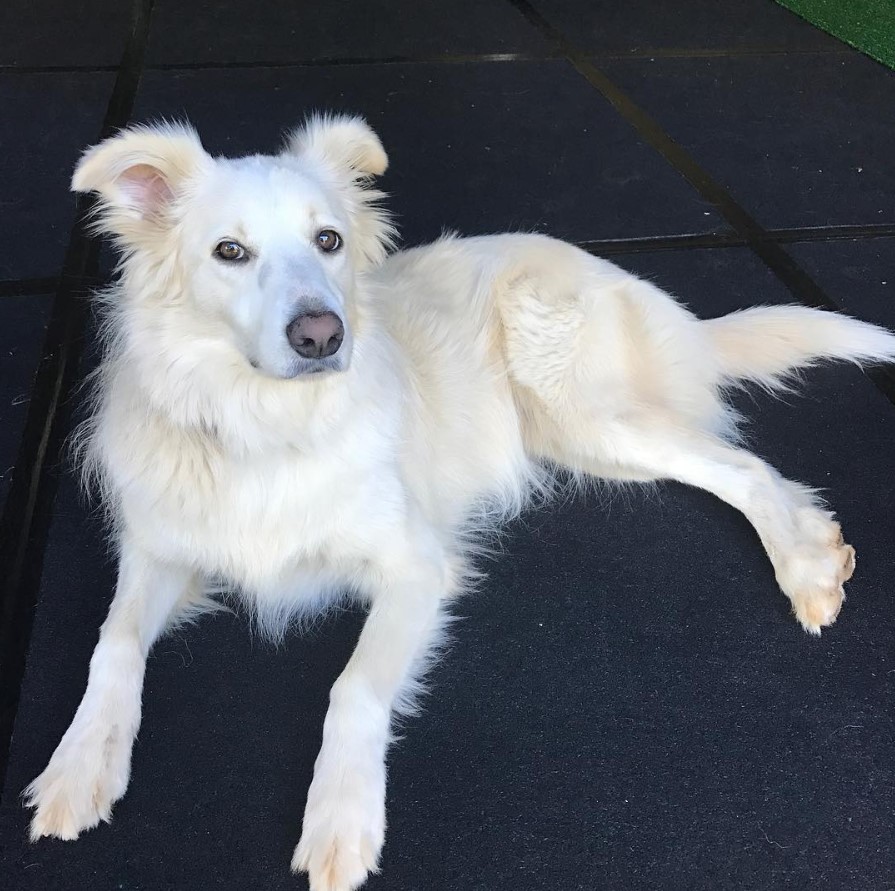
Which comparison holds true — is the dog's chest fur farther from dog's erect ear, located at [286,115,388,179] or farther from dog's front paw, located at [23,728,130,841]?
dog's erect ear, located at [286,115,388,179]

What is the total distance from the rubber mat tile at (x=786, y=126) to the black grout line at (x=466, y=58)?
4.7 inches

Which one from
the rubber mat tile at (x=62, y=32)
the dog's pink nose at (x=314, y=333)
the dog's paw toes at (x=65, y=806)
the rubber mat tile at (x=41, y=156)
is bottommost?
the rubber mat tile at (x=62, y=32)

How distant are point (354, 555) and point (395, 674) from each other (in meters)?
0.36

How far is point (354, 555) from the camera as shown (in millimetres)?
2373

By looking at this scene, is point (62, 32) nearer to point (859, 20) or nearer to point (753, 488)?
point (859, 20)

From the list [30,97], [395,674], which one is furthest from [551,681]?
[30,97]

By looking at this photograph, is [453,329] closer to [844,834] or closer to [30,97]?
[844,834]

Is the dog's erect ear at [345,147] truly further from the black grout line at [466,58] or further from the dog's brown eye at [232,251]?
the black grout line at [466,58]

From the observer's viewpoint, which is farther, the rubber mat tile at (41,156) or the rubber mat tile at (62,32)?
the rubber mat tile at (62,32)

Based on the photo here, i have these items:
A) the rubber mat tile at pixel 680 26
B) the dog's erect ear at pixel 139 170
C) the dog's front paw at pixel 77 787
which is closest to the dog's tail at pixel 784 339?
the dog's erect ear at pixel 139 170

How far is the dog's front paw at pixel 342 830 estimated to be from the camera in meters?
1.84

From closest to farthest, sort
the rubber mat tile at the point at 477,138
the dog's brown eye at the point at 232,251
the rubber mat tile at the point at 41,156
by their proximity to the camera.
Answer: the dog's brown eye at the point at 232,251 → the rubber mat tile at the point at 41,156 → the rubber mat tile at the point at 477,138

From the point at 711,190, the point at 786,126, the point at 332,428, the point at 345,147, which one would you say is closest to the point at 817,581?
the point at 332,428

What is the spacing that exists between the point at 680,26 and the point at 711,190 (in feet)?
8.95
